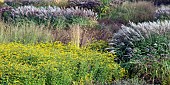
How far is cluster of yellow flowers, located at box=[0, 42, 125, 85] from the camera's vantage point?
5738mm

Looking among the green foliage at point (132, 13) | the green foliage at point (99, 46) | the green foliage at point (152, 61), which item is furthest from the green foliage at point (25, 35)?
the green foliage at point (132, 13)

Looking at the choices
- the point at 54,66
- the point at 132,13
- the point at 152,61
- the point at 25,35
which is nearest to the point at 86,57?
the point at 54,66

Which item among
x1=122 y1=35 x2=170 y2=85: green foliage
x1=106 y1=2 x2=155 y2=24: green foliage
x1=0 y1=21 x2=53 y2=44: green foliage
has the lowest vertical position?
x1=106 y1=2 x2=155 y2=24: green foliage

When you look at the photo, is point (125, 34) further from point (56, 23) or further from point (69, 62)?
point (56, 23)

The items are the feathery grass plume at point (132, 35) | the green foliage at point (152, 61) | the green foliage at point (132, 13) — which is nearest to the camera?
the green foliage at point (152, 61)

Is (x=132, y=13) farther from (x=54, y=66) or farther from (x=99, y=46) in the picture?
(x=54, y=66)

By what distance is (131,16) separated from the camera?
634 inches

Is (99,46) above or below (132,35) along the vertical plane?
below

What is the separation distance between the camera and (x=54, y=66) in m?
6.18

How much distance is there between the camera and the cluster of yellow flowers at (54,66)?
5.74m

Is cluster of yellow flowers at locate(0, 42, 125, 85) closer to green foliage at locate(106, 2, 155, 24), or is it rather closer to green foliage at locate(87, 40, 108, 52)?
green foliage at locate(87, 40, 108, 52)

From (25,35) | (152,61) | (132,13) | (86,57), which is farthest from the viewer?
(132,13)

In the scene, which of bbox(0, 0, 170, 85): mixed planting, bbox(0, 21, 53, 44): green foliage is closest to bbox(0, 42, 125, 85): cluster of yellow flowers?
bbox(0, 0, 170, 85): mixed planting

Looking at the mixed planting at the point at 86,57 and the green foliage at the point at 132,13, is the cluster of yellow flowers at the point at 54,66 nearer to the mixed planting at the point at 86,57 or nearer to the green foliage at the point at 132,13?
the mixed planting at the point at 86,57
